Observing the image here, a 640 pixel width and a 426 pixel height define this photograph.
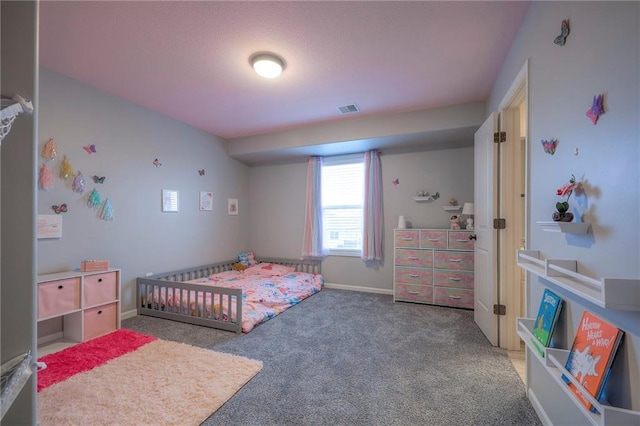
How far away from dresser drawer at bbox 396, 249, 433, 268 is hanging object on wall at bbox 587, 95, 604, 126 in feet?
9.14

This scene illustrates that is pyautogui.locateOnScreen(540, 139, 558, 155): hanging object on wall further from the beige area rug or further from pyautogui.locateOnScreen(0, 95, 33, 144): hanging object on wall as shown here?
the beige area rug

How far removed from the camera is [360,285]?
4395 mm

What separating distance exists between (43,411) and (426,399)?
226 centimetres

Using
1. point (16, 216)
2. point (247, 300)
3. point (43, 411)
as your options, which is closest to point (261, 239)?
point (247, 300)

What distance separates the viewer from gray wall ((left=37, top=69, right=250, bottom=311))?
260 cm

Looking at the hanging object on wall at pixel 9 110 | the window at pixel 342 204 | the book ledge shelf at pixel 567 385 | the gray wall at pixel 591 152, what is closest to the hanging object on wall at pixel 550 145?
the gray wall at pixel 591 152

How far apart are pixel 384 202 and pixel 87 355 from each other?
3.83 metres

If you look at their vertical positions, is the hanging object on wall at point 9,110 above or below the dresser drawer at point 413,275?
above

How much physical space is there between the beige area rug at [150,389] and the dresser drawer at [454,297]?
2.53m

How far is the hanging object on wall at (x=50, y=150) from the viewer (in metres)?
2.48

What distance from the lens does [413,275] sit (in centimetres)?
372

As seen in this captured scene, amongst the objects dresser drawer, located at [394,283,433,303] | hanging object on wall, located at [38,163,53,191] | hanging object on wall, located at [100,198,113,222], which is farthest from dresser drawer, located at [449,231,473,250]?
hanging object on wall, located at [38,163,53,191]

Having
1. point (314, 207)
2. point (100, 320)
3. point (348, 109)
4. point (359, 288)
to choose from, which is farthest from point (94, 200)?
point (359, 288)

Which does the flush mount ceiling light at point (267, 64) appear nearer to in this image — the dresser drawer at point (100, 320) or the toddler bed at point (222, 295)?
the toddler bed at point (222, 295)
